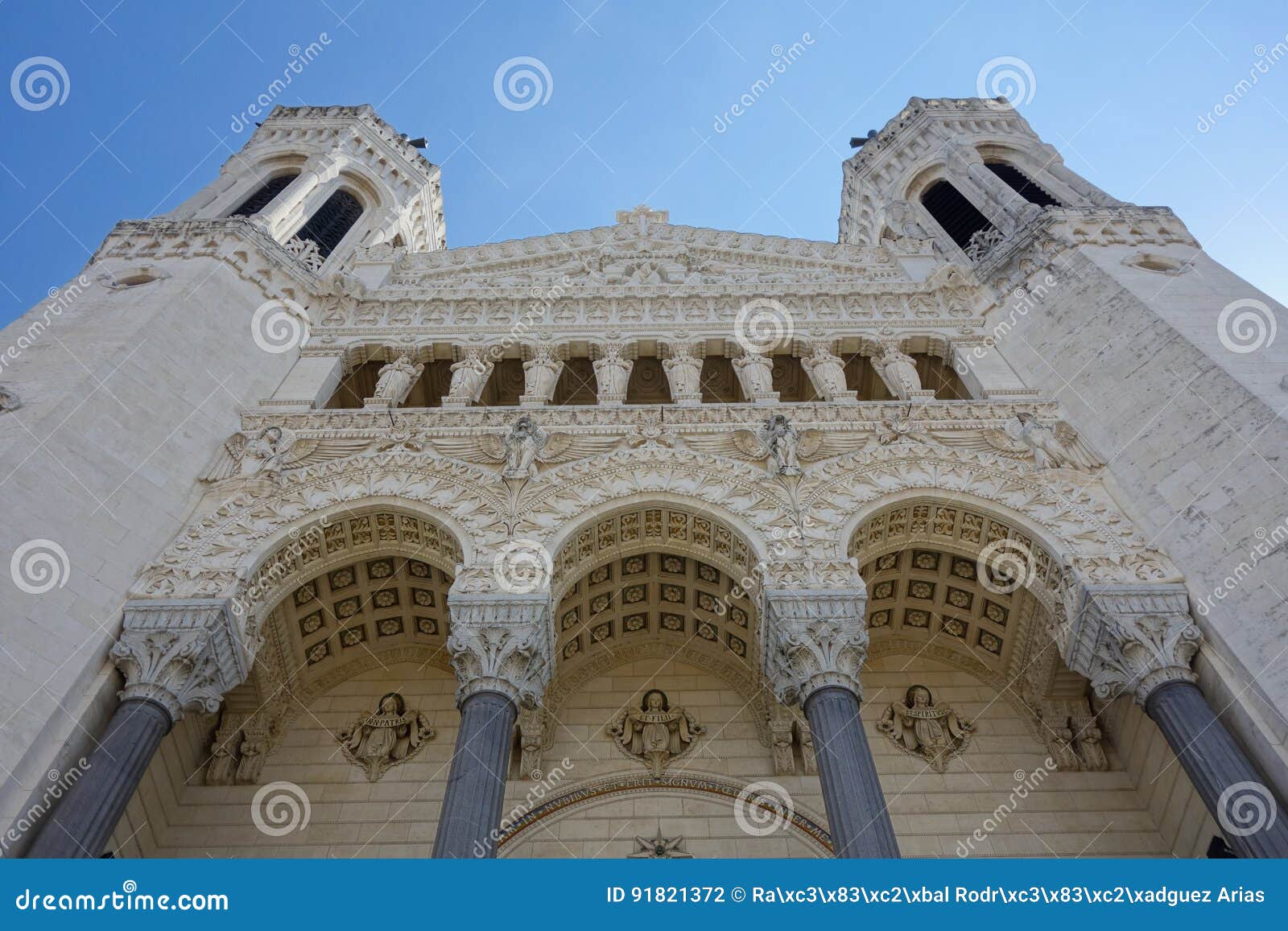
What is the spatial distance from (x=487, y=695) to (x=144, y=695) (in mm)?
4071

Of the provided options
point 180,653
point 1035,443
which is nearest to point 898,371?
point 1035,443

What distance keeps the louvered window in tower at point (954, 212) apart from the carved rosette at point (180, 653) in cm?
2011

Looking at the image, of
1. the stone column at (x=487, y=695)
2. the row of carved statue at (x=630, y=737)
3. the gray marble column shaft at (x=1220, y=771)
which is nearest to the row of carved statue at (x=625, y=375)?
the row of carved statue at (x=630, y=737)

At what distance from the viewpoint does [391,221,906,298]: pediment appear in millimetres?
21344

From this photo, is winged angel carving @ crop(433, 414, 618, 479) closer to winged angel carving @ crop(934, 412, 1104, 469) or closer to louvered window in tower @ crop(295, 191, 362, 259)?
winged angel carving @ crop(934, 412, 1104, 469)

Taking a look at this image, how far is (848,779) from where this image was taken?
9.61m

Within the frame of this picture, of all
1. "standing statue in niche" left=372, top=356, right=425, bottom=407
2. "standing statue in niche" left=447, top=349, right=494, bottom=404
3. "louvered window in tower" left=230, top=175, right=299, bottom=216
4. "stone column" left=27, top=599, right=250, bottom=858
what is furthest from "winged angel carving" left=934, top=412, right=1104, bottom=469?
"louvered window in tower" left=230, top=175, right=299, bottom=216

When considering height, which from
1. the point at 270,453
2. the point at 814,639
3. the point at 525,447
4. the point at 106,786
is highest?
the point at 270,453

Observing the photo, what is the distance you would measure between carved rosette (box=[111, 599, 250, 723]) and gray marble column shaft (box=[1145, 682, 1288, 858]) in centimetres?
1144

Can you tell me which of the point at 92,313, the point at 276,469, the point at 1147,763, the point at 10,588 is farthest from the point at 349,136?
the point at 1147,763

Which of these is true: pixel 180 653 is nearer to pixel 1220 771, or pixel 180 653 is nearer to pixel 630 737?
pixel 630 737

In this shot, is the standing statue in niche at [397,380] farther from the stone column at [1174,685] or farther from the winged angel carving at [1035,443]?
the stone column at [1174,685]

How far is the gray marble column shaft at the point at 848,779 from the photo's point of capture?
9.02 meters

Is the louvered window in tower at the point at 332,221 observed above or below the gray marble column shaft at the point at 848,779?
above
